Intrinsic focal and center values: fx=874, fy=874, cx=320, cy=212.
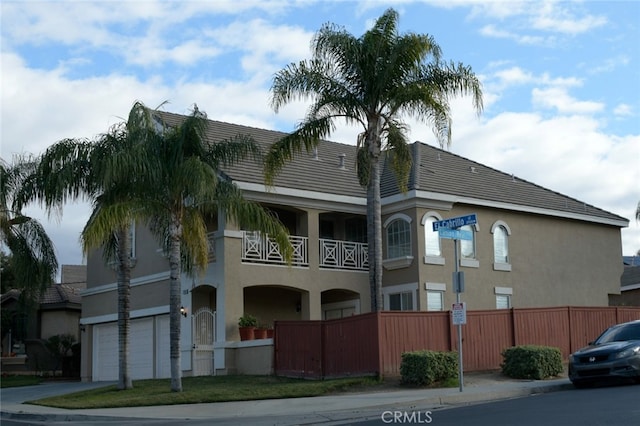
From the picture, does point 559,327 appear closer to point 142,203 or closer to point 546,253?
point 546,253

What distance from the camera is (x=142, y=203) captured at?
21672 millimetres

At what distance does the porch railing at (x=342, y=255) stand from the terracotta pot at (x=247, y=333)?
4097 millimetres

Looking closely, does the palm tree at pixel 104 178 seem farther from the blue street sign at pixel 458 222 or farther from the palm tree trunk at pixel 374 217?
the blue street sign at pixel 458 222

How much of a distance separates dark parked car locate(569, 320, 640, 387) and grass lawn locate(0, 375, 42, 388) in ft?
66.9

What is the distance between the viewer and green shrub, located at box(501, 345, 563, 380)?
850 inches

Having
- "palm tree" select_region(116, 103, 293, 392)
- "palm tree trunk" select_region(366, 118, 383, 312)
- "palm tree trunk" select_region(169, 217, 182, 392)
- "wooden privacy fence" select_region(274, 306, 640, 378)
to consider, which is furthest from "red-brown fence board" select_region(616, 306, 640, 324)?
"palm tree trunk" select_region(169, 217, 182, 392)

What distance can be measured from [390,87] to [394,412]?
9334mm

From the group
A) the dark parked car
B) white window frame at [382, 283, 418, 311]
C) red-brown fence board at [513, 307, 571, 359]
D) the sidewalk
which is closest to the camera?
the sidewalk

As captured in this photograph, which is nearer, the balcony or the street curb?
the street curb

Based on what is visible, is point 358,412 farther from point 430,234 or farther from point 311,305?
point 430,234

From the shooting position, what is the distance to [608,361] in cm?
1877

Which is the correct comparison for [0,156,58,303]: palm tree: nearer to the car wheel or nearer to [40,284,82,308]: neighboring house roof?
[40,284,82,308]: neighboring house roof

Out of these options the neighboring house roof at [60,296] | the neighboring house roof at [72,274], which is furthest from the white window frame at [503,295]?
the neighboring house roof at [72,274]

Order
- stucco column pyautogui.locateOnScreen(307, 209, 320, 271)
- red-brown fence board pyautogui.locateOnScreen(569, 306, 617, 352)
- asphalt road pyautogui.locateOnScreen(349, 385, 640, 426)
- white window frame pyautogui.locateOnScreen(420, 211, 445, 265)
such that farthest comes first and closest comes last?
white window frame pyautogui.locateOnScreen(420, 211, 445, 265) → stucco column pyautogui.locateOnScreen(307, 209, 320, 271) → red-brown fence board pyautogui.locateOnScreen(569, 306, 617, 352) → asphalt road pyautogui.locateOnScreen(349, 385, 640, 426)
